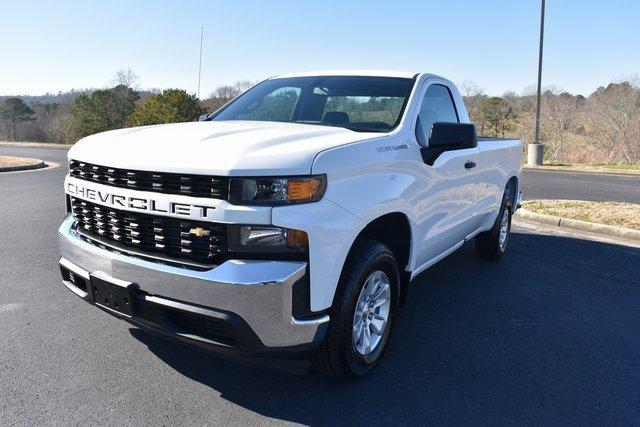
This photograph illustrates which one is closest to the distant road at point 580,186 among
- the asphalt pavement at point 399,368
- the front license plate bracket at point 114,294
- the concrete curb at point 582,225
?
the concrete curb at point 582,225

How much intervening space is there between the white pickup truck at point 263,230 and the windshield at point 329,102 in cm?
4

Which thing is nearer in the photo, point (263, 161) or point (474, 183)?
point (263, 161)

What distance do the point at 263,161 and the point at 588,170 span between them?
20.5 meters

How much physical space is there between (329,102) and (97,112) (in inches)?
1788

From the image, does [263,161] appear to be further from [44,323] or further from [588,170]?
[588,170]

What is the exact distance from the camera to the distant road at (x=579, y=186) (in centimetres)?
1227

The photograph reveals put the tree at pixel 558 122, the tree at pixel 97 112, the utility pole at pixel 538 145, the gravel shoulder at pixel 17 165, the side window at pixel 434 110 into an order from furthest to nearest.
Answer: the tree at pixel 97 112 → the tree at pixel 558 122 → the utility pole at pixel 538 145 → the gravel shoulder at pixel 17 165 → the side window at pixel 434 110

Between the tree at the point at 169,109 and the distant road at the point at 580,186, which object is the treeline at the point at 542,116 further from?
the distant road at the point at 580,186

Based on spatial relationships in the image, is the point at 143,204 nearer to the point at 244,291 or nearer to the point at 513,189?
the point at 244,291

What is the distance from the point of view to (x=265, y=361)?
2.61m

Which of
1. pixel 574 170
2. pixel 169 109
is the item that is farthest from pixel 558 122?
pixel 169 109

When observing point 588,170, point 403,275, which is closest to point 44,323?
point 403,275

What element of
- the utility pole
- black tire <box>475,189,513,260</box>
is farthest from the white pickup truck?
the utility pole

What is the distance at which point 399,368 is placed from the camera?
3375mm
